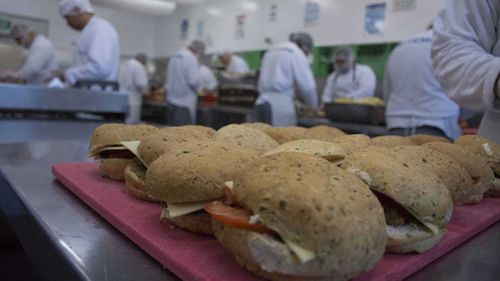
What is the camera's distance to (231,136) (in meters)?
1.21

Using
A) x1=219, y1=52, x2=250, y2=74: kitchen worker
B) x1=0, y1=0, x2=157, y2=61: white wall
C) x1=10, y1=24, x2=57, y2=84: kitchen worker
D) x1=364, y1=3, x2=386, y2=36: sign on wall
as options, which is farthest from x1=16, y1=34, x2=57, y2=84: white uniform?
x1=364, y1=3, x2=386, y2=36: sign on wall

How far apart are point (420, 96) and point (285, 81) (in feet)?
5.80

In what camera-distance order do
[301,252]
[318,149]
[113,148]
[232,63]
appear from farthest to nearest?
1. [232,63]
2. [113,148]
3. [318,149]
4. [301,252]

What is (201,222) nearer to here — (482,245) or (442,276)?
(442,276)

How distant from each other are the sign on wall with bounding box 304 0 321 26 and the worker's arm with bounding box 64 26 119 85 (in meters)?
4.01

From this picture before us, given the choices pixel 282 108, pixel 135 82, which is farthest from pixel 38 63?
pixel 282 108

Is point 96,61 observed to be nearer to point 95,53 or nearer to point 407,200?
point 95,53

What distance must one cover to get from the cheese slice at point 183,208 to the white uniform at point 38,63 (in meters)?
5.82

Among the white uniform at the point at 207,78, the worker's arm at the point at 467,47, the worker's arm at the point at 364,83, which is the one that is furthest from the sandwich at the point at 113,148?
the white uniform at the point at 207,78

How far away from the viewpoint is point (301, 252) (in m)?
0.58

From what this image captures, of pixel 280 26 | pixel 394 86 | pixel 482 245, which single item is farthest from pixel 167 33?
pixel 482 245

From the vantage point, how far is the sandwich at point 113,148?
1.26 m

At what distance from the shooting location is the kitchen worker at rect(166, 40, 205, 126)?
637 cm

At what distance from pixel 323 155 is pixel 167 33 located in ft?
37.3
